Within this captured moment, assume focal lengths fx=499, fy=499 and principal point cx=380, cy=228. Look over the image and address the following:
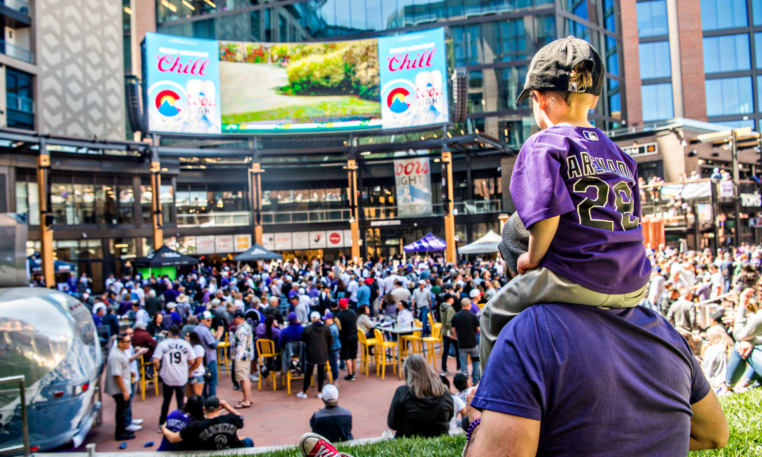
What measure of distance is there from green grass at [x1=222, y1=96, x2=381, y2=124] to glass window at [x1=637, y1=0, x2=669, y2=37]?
26.4 metres

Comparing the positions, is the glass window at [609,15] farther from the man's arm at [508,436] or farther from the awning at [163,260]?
the man's arm at [508,436]

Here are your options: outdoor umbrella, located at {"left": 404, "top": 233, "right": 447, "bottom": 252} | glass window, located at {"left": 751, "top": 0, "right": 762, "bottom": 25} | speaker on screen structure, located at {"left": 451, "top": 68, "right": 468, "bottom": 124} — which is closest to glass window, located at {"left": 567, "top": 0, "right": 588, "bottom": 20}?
glass window, located at {"left": 751, "top": 0, "right": 762, "bottom": 25}

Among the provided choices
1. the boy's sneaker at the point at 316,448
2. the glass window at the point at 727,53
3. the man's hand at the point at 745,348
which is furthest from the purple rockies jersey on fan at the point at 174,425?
the glass window at the point at 727,53

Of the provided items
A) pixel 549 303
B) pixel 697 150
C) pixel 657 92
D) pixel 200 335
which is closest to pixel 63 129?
pixel 200 335

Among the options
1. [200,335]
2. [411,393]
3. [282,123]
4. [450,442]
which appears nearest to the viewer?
[450,442]

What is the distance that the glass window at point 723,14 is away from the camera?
1636 inches

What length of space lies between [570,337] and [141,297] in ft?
Answer: 57.1

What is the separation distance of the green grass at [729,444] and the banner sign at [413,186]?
27161 millimetres

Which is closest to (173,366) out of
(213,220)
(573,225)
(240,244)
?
(573,225)

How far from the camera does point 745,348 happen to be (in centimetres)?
560

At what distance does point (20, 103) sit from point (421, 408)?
31.8 meters

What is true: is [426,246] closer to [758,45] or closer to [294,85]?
[294,85]

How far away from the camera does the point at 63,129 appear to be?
30.2 metres

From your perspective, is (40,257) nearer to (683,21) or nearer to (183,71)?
(183,71)
